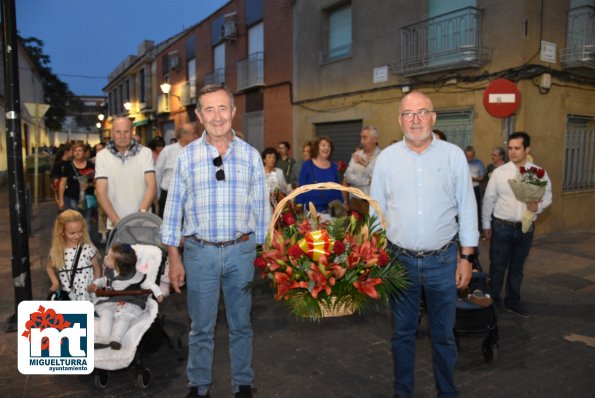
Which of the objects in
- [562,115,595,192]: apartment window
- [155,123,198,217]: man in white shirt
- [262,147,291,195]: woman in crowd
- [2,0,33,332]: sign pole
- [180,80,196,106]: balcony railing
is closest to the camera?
[2,0,33,332]: sign pole

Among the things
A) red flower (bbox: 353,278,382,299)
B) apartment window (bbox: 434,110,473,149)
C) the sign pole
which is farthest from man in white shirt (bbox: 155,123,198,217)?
apartment window (bbox: 434,110,473,149)

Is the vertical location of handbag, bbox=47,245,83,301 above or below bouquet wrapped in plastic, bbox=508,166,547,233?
below

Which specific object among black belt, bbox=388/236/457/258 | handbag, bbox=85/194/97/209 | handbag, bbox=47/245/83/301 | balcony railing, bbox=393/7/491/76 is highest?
balcony railing, bbox=393/7/491/76

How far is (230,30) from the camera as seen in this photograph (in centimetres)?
1991

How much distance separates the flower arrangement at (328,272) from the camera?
2729 mm

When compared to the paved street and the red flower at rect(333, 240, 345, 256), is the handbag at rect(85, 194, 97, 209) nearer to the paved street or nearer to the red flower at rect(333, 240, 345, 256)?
the paved street

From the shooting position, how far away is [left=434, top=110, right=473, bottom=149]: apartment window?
1063 cm

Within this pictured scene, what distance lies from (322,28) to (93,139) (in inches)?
2141

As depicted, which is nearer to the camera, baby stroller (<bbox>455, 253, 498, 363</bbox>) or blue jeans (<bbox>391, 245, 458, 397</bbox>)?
blue jeans (<bbox>391, 245, 458, 397</bbox>)

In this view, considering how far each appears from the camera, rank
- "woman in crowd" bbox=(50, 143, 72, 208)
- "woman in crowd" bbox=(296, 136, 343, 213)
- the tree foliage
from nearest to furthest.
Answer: "woman in crowd" bbox=(296, 136, 343, 213), "woman in crowd" bbox=(50, 143, 72, 208), the tree foliage

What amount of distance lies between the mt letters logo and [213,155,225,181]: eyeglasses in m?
1.32

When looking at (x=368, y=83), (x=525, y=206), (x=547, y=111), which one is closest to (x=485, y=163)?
(x=547, y=111)

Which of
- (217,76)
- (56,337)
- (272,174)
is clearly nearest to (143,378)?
(56,337)

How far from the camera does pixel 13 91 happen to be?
4.78 meters
